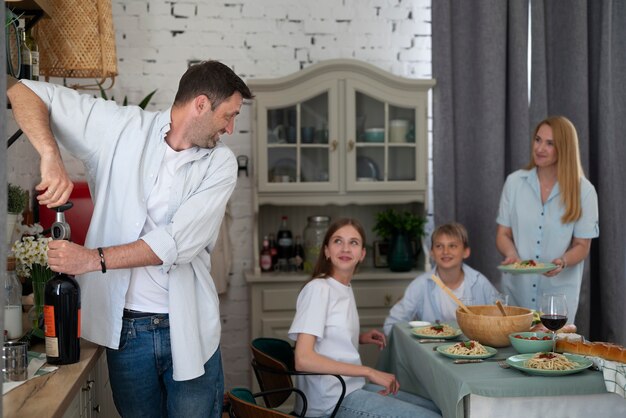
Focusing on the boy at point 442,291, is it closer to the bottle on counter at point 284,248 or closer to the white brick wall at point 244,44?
the bottle on counter at point 284,248

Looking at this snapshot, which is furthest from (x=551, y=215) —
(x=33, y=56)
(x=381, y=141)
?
(x=33, y=56)

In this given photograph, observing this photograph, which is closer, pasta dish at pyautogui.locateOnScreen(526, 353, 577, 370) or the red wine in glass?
pasta dish at pyautogui.locateOnScreen(526, 353, 577, 370)

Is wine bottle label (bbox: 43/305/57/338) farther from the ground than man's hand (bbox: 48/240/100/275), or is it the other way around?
man's hand (bbox: 48/240/100/275)

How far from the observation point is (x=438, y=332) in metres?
2.90

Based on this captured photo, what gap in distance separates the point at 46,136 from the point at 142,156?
0.29 metres

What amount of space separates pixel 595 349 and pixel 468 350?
0.40 meters

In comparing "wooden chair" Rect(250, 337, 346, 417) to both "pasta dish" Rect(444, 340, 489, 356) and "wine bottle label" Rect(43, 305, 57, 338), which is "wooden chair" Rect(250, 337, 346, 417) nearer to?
"pasta dish" Rect(444, 340, 489, 356)

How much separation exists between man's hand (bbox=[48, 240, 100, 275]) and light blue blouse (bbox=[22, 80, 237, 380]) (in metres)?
0.20

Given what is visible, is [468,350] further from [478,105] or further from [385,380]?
[478,105]

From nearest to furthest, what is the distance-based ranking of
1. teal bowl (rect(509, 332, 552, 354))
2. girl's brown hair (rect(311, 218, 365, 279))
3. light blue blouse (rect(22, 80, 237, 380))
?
light blue blouse (rect(22, 80, 237, 380)) → teal bowl (rect(509, 332, 552, 354)) → girl's brown hair (rect(311, 218, 365, 279))

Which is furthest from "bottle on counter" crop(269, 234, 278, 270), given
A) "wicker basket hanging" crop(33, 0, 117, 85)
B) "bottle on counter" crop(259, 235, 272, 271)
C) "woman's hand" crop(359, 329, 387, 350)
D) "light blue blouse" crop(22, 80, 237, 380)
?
"light blue blouse" crop(22, 80, 237, 380)

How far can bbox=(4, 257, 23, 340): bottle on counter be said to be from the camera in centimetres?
218

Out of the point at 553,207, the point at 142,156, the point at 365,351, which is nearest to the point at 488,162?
the point at 553,207

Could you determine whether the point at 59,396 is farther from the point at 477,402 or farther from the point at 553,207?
the point at 553,207
